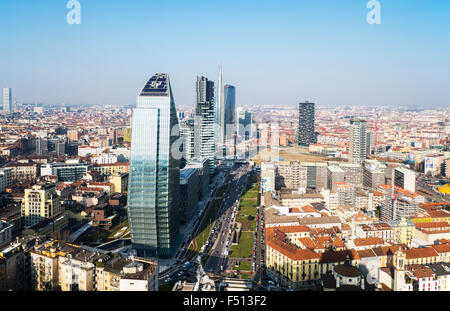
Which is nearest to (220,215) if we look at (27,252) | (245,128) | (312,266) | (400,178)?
(312,266)

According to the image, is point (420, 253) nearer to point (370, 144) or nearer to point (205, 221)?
point (205, 221)

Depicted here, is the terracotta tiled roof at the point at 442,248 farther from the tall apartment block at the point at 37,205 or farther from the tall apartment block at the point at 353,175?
the tall apartment block at the point at 37,205

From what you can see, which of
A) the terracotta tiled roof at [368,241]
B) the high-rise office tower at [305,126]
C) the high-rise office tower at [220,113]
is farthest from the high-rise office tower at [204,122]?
the high-rise office tower at [305,126]

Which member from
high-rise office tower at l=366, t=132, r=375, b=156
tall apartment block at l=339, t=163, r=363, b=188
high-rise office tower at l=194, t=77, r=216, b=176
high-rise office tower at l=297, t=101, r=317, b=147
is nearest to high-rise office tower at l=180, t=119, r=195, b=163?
high-rise office tower at l=194, t=77, r=216, b=176

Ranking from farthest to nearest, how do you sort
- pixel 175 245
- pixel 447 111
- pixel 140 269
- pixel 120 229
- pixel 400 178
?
pixel 447 111 < pixel 400 178 < pixel 120 229 < pixel 175 245 < pixel 140 269

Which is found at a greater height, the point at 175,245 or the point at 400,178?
the point at 400,178

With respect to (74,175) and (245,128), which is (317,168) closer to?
(74,175)

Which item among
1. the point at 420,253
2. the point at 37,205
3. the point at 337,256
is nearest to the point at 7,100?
the point at 37,205
